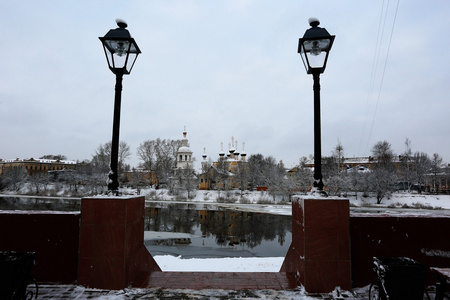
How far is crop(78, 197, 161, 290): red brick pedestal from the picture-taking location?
14.6 feet

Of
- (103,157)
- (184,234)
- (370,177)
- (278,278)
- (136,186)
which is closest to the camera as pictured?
(278,278)

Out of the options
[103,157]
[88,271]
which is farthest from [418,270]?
[103,157]

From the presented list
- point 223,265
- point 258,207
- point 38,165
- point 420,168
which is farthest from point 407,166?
point 38,165

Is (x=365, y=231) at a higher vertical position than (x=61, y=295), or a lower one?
higher

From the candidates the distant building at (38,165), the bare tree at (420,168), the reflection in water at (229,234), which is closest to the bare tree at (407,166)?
the bare tree at (420,168)

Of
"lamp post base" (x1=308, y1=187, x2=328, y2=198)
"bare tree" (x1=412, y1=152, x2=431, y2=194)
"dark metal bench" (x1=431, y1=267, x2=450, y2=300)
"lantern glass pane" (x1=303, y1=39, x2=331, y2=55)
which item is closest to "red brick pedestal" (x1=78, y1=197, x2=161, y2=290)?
"lamp post base" (x1=308, y1=187, x2=328, y2=198)

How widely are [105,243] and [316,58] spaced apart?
15.7 feet

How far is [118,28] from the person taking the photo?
210 inches

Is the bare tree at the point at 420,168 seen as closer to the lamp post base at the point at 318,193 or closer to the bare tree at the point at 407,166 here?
the bare tree at the point at 407,166

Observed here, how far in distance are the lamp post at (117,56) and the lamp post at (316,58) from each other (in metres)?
3.16

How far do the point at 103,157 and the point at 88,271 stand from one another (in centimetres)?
7705

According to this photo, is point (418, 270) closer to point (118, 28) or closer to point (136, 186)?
point (118, 28)

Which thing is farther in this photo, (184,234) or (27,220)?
(184,234)

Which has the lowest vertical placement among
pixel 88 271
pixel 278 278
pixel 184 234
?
pixel 184 234
